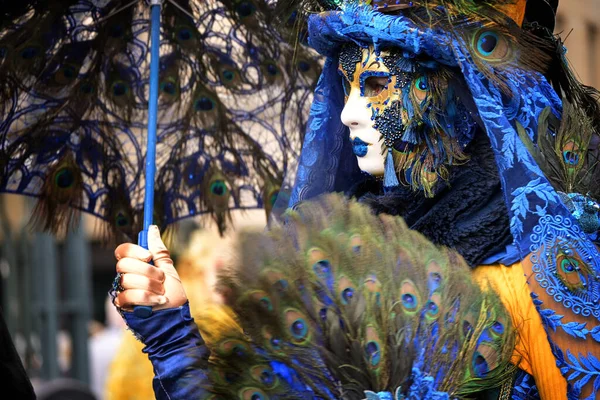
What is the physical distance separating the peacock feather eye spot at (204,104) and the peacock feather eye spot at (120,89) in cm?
24

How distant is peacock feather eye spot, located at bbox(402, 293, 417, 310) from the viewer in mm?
2178

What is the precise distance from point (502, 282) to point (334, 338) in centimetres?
Result: 51

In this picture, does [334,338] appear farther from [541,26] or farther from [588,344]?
[541,26]

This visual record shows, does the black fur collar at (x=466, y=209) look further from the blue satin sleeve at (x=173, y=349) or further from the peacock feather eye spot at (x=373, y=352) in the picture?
the blue satin sleeve at (x=173, y=349)

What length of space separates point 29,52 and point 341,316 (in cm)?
175

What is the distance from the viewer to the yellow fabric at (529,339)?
232cm

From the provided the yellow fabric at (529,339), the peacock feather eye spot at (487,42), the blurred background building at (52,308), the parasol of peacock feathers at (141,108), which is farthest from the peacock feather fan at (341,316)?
the blurred background building at (52,308)

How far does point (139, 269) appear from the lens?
257 cm

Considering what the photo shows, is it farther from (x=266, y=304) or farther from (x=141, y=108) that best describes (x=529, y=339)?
(x=141, y=108)

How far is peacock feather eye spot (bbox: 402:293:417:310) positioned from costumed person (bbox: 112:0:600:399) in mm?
31

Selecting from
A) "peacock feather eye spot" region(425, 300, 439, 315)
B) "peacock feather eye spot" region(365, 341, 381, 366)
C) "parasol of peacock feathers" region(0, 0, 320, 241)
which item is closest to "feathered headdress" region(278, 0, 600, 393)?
"peacock feather eye spot" region(425, 300, 439, 315)

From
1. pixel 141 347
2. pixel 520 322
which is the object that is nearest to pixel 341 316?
pixel 520 322

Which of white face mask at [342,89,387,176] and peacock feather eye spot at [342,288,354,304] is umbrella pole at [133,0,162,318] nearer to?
white face mask at [342,89,387,176]

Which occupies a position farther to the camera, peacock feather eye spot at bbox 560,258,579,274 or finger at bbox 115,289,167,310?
finger at bbox 115,289,167,310
